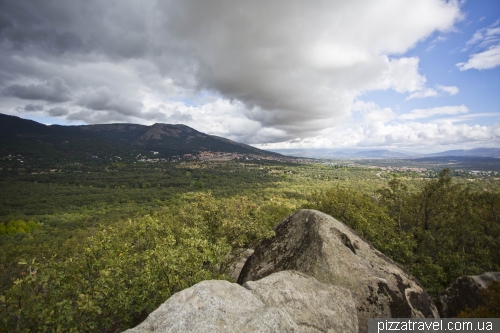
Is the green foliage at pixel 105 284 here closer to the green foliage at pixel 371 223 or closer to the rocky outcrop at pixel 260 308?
the rocky outcrop at pixel 260 308

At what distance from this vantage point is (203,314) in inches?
315

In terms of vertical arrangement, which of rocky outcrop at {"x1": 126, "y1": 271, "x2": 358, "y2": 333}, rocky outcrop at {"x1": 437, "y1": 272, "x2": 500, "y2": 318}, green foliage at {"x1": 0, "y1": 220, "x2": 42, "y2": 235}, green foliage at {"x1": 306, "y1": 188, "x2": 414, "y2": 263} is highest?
rocky outcrop at {"x1": 126, "y1": 271, "x2": 358, "y2": 333}

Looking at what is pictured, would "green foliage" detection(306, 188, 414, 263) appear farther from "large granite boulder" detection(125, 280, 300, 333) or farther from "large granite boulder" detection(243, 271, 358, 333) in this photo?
"large granite boulder" detection(125, 280, 300, 333)

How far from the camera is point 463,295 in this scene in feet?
54.9

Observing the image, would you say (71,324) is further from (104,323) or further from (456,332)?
(456,332)

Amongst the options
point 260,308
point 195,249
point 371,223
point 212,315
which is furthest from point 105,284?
point 371,223

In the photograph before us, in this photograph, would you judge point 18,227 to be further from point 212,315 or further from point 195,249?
point 212,315

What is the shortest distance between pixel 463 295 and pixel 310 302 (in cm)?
1504

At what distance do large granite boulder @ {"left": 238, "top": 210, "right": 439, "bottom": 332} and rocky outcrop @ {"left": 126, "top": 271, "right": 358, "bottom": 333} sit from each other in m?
1.75

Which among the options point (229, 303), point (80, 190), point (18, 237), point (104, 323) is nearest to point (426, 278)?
point (229, 303)

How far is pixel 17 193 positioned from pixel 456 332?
697 ft

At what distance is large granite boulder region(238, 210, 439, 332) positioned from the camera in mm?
13016

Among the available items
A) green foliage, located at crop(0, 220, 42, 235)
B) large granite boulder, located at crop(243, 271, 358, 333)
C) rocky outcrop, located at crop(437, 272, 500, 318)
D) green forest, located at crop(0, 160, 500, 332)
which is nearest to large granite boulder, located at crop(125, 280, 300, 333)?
large granite boulder, located at crop(243, 271, 358, 333)

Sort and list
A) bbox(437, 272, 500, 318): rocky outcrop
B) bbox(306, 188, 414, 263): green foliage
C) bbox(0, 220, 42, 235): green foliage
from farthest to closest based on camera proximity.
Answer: bbox(0, 220, 42, 235): green foliage → bbox(306, 188, 414, 263): green foliage → bbox(437, 272, 500, 318): rocky outcrop
